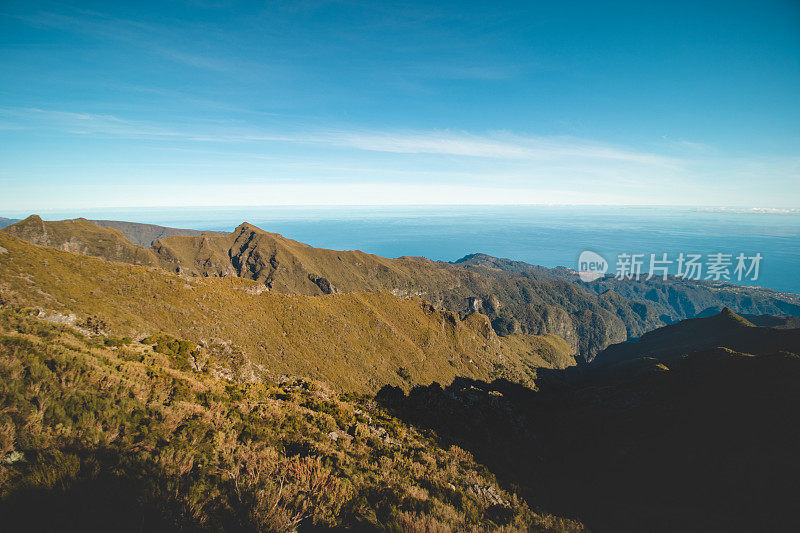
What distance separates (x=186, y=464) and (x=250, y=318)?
52560 mm

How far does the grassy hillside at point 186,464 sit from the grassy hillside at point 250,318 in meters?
20.6

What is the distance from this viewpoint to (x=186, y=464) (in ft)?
26.7

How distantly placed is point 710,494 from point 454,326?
94.6 metres

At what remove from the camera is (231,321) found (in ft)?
169

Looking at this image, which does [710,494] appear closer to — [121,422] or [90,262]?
[121,422]

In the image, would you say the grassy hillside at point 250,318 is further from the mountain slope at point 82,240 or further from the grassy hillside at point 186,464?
the mountain slope at point 82,240

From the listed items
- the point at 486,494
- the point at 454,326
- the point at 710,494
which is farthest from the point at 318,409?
the point at 454,326

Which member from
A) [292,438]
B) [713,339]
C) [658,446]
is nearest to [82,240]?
[292,438]

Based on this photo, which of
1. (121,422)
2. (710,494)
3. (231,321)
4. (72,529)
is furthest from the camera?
(231,321)

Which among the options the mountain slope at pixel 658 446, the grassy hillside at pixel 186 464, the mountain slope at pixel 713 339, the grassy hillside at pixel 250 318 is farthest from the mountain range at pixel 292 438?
the mountain slope at pixel 713 339

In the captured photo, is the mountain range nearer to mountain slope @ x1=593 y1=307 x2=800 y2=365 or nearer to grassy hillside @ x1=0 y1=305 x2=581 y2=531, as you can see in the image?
grassy hillside @ x1=0 y1=305 x2=581 y2=531

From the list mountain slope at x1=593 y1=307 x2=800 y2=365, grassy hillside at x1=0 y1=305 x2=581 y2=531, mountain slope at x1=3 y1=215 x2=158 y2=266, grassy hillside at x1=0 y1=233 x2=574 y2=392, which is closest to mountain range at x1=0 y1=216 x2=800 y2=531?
grassy hillside at x1=0 y1=305 x2=581 y2=531

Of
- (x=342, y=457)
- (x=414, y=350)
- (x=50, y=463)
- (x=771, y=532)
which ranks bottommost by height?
(x=414, y=350)

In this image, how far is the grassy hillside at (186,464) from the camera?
5980 millimetres
